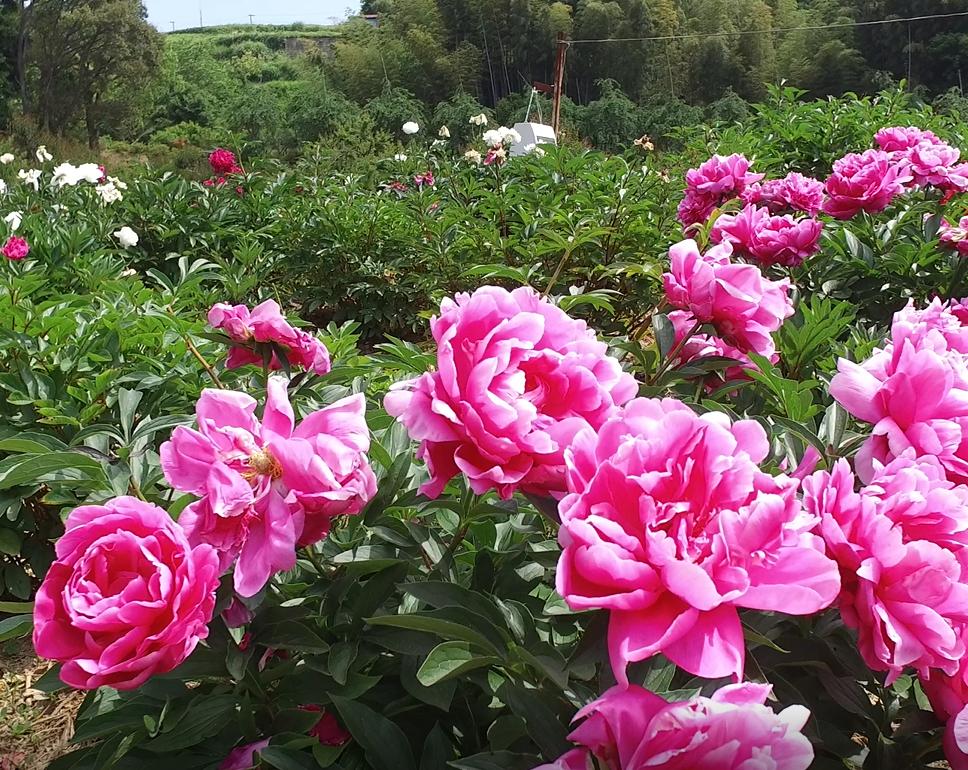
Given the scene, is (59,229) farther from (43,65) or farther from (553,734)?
(43,65)

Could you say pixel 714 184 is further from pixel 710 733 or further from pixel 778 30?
pixel 778 30

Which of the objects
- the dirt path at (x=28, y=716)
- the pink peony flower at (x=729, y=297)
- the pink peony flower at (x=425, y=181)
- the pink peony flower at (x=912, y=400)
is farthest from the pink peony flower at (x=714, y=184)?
the pink peony flower at (x=425, y=181)

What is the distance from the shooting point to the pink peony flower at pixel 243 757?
0.70m

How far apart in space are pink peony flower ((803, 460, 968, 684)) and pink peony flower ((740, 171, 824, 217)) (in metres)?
1.31

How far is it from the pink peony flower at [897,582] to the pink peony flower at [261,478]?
1.04 feet

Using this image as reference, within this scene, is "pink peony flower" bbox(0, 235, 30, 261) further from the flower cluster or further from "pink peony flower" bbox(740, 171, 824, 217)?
the flower cluster

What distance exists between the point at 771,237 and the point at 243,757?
3.52ft

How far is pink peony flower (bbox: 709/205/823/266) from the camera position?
4.28ft

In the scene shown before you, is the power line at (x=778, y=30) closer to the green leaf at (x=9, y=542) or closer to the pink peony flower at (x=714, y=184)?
the pink peony flower at (x=714, y=184)

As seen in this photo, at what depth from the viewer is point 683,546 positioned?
419mm

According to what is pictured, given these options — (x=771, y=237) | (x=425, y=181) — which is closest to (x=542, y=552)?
(x=771, y=237)

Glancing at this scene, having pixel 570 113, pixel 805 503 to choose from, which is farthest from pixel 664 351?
pixel 570 113

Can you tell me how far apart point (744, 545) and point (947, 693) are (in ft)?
0.61

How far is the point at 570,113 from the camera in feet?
65.6
